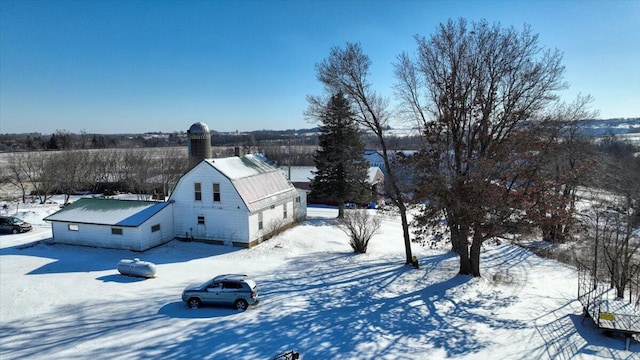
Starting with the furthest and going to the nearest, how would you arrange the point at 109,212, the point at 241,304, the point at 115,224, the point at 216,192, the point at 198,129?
the point at 198,129, the point at 216,192, the point at 109,212, the point at 115,224, the point at 241,304

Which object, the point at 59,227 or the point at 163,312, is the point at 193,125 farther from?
the point at 163,312

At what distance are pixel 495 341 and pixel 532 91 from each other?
38.9ft

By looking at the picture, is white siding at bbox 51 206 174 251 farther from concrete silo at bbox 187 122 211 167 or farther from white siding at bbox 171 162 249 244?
concrete silo at bbox 187 122 211 167

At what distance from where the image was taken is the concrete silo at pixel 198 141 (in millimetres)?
32219

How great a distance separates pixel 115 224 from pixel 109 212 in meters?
2.05

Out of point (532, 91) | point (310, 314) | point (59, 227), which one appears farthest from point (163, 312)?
point (532, 91)

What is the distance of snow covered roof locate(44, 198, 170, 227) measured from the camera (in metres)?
24.4

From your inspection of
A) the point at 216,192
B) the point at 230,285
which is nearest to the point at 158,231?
the point at 216,192

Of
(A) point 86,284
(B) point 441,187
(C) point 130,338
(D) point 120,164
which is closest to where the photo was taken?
(C) point 130,338

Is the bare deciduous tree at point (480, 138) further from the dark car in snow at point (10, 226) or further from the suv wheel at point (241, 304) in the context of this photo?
the dark car in snow at point (10, 226)

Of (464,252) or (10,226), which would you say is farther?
(10,226)

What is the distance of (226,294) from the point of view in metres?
15.2

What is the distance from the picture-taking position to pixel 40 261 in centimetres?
2172

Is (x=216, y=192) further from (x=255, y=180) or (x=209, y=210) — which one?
(x=255, y=180)
